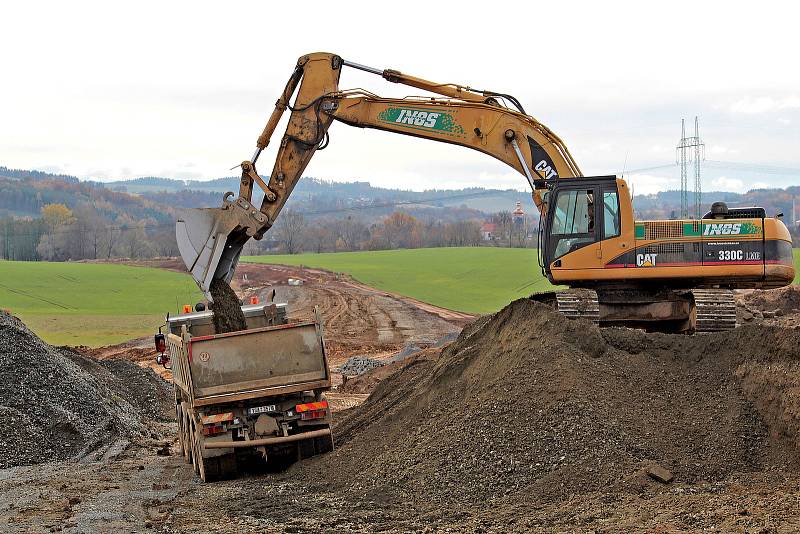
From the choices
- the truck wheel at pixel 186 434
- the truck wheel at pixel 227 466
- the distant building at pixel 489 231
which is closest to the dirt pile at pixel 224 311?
the truck wheel at pixel 186 434

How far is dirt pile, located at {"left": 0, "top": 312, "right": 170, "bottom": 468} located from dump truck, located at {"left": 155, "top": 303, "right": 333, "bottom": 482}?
11.6 feet

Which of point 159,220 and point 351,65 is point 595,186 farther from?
point 159,220

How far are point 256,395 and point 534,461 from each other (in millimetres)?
4260

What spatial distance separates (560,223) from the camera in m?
16.5

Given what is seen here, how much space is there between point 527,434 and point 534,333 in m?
3.05

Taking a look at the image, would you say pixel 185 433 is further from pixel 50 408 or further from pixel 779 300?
pixel 779 300

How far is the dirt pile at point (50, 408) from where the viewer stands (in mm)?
16484

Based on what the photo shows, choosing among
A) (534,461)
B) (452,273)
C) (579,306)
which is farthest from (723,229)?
(452,273)

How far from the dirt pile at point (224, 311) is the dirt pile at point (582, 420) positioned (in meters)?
2.86

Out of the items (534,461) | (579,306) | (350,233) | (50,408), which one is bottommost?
(50,408)

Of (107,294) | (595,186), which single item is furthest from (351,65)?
(107,294)

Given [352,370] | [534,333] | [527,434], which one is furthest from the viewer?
[352,370]

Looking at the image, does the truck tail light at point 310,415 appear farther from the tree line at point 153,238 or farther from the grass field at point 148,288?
the tree line at point 153,238

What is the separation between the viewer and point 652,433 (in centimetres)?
1145
